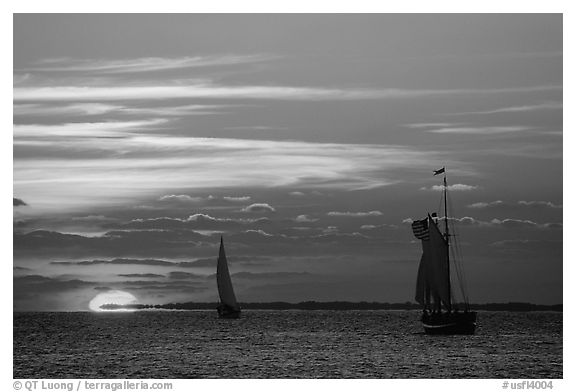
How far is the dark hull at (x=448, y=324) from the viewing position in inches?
3290

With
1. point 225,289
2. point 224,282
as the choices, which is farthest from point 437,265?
point 225,289

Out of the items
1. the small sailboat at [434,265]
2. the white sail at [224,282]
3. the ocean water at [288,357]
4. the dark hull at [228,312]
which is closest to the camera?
the ocean water at [288,357]

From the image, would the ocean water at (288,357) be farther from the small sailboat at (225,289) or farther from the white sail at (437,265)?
the small sailboat at (225,289)

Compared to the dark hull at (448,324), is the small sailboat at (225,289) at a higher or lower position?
higher

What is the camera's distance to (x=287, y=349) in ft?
259

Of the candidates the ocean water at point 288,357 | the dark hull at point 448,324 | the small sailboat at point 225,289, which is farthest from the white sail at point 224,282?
the dark hull at point 448,324

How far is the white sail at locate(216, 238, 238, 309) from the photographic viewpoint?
121m

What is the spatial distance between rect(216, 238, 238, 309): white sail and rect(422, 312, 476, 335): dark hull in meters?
36.8
